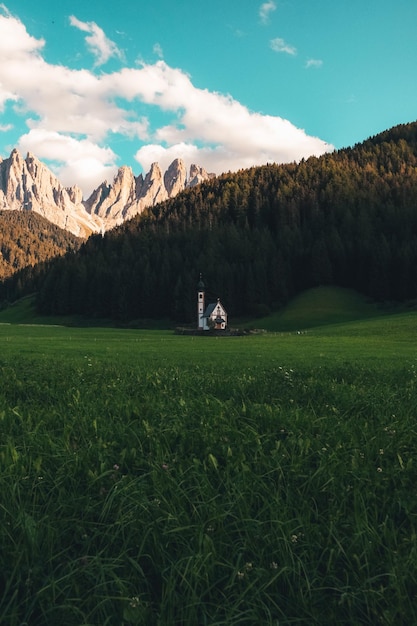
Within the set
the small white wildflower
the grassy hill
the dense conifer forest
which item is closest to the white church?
the grassy hill

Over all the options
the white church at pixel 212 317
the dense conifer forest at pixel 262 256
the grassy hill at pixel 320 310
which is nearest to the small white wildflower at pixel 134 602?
the grassy hill at pixel 320 310

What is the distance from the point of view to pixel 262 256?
143500mm

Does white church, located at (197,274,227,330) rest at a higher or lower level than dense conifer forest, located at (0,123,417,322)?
lower

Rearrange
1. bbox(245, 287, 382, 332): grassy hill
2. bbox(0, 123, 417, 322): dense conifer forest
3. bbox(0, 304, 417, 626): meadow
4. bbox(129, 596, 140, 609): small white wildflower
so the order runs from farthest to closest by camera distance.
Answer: bbox(0, 123, 417, 322): dense conifer forest
bbox(245, 287, 382, 332): grassy hill
bbox(0, 304, 417, 626): meadow
bbox(129, 596, 140, 609): small white wildflower

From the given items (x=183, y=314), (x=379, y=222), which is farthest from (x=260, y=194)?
(x=183, y=314)

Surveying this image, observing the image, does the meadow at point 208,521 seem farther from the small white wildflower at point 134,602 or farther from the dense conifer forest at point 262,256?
the dense conifer forest at point 262,256

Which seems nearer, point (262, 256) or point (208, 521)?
point (208, 521)

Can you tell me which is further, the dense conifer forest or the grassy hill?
the dense conifer forest

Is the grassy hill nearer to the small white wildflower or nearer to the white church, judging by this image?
the white church

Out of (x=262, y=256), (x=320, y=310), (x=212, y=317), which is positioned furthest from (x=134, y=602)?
(x=262, y=256)

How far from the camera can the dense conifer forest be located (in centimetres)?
12962

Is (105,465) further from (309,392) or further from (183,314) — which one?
(183,314)

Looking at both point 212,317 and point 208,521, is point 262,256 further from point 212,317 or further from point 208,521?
point 208,521

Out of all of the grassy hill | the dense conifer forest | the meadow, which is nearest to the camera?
the meadow
